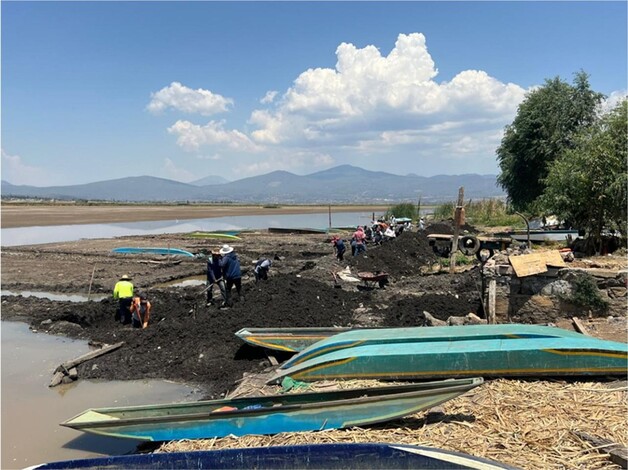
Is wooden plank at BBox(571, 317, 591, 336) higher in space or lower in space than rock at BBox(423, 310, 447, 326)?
higher

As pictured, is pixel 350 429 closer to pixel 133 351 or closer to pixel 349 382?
pixel 349 382

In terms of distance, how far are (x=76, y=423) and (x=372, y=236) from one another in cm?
2207

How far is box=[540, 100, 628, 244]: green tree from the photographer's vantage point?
13469 millimetres

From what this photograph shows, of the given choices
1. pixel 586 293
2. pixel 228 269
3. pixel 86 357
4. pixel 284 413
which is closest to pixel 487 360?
pixel 284 413

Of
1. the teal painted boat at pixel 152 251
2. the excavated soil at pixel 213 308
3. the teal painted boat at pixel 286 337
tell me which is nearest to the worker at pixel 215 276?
the excavated soil at pixel 213 308

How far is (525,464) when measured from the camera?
4.54 metres

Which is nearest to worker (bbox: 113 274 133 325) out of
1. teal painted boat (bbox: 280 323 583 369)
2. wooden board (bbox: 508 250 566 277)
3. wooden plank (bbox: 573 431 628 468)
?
teal painted boat (bbox: 280 323 583 369)

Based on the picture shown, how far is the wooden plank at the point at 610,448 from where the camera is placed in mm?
4367

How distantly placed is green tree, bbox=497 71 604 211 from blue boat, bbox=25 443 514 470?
28.0m

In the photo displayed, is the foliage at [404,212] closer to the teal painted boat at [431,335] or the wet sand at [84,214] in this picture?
the wet sand at [84,214]

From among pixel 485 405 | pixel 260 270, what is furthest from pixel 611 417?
pixel 260 270

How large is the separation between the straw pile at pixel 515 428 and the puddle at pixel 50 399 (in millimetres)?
1928

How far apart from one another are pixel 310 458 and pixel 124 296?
9.17 m

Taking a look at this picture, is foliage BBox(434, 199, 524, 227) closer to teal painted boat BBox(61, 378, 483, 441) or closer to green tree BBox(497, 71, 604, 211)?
green tree BBox(497, 71, 604, 211)
